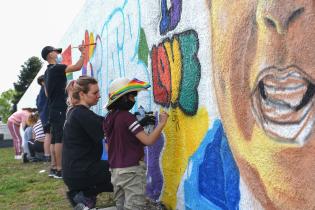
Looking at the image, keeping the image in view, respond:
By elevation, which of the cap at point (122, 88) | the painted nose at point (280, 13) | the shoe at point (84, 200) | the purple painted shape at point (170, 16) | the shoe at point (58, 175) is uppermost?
the purple painted shape at point (170, 16)

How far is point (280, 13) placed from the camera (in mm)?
2008

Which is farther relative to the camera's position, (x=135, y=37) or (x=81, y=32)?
(x=81, y=32)

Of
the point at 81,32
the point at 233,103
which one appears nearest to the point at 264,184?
the point at 233,103

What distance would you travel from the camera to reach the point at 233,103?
252 cm

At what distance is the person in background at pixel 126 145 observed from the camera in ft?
11.0

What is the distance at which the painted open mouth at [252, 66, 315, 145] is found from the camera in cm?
189

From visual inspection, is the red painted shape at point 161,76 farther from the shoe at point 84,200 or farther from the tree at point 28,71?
the tree at point 28,71

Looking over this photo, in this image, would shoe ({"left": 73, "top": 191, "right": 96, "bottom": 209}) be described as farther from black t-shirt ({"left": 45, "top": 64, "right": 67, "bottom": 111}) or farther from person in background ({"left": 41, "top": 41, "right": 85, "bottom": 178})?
black t-shirt ({"left": 45, "top": 64, "right": 67, "bottom": 111})

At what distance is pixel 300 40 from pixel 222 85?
802 mm

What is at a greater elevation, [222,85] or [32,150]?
[222,85]

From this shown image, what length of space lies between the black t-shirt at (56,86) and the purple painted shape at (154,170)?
83.6 inches

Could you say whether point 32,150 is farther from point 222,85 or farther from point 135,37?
point 222,85

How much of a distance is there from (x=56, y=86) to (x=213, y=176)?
11.5ft

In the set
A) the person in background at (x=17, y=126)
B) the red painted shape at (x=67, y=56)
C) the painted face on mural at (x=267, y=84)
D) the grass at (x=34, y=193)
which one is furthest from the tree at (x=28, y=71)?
the painted face on mural at (x=267, y=84)
